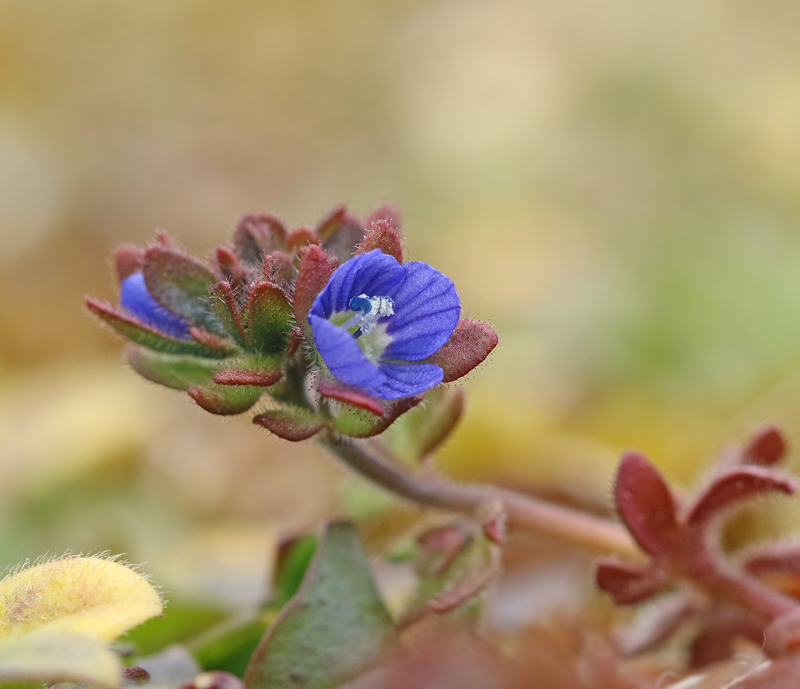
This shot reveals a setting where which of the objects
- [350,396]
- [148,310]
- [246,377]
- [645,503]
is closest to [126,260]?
[148,310]

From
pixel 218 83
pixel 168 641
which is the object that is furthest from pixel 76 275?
pixel 168 641

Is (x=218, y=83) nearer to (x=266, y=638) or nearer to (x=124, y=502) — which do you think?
(x=124, y=502)

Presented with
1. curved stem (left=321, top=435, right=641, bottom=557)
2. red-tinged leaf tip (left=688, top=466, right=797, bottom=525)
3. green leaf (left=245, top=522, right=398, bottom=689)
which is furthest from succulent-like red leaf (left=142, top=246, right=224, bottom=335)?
red-tinged leaf tip (left=688, top=466, right=797, bottom=525)

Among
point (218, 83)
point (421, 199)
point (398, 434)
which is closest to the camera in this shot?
point (398, 434)

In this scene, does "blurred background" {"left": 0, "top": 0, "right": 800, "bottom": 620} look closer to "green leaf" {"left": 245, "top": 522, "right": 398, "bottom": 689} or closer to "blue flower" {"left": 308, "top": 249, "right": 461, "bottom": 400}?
"green leaf" {"left": 245, "top": 522, "right": 398, "bottom": 689}

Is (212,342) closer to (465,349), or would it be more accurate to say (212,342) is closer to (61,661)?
(465,349)
